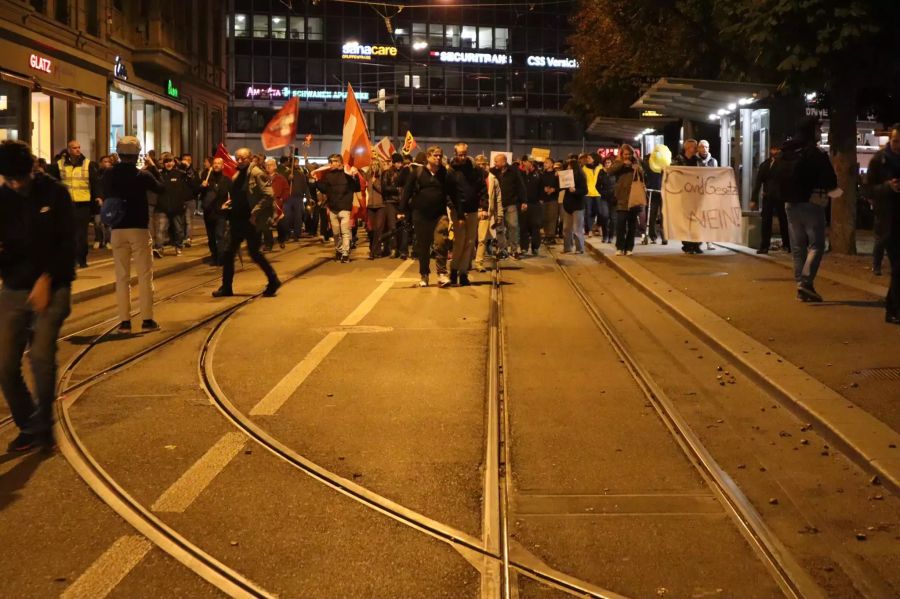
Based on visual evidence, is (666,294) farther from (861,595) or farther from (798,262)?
(861,595)

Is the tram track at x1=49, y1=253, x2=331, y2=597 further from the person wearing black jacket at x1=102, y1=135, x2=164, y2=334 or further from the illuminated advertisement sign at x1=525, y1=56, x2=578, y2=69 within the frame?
the illuminated advertisement sign at x1=525, y1=56, x2=578, y2=69

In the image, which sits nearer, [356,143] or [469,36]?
[356,143]

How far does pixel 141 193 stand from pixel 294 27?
73.4 m

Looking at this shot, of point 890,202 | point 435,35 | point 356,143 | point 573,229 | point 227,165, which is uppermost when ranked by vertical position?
point 435,35

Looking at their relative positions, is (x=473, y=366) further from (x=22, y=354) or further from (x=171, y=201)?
(x=171, y=201)

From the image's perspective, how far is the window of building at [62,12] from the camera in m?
30.0

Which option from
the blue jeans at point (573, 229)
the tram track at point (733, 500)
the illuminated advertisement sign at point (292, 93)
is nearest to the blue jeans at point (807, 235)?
the tram track at point (733, 500)

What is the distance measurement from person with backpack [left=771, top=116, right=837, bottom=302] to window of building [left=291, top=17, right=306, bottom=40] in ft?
239

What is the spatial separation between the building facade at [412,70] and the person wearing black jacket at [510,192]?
59.1m

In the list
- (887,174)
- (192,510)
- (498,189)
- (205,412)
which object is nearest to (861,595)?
(192,510)

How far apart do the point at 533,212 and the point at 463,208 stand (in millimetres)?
7053

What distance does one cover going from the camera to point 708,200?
67.5 ft

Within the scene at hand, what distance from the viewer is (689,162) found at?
21.0 m

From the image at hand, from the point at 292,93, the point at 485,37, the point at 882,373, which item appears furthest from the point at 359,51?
the point at 882,373
